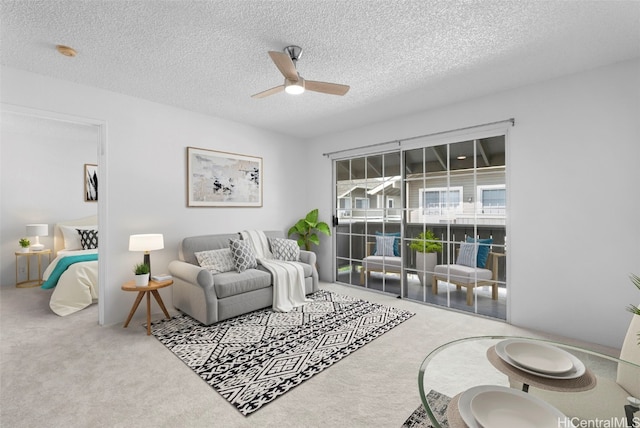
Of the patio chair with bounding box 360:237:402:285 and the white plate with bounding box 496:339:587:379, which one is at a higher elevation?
the white plate with bounding box 496:339:587:379

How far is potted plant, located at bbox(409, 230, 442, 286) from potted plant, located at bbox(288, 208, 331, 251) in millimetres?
1582

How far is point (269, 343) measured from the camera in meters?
2.74

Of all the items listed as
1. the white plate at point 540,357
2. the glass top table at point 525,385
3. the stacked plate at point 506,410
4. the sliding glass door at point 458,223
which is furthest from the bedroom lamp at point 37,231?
the white plate at point 540,357

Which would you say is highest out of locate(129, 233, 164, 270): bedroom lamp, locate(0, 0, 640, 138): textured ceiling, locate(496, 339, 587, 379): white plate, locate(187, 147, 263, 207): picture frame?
locate(0, 0, 640, 138): textured ceiling

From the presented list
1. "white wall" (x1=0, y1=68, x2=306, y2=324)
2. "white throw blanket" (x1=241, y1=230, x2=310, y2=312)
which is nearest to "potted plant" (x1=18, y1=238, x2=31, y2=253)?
"white wall" (x1=0, y1=68, x2=306, y2=324)

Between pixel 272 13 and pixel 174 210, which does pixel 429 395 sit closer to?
pixel 272 13

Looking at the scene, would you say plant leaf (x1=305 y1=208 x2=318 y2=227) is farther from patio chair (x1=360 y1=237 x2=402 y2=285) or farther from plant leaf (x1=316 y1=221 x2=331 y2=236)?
patio chair (x1=360 y1=237 x2=402 y2=285)

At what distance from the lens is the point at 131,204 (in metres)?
3.47

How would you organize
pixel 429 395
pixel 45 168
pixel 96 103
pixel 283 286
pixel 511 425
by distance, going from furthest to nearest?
pixel 45 168
pixel 283 286
pixel 96 103
pixel 429 395
pixel 511 425

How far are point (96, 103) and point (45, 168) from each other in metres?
3.24

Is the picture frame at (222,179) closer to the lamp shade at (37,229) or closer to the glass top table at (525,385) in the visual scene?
the lamp shade at (37,229)

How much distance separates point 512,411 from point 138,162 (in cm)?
402

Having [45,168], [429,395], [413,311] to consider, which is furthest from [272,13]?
[45,168]

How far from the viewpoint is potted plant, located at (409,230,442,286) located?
3943 mm
